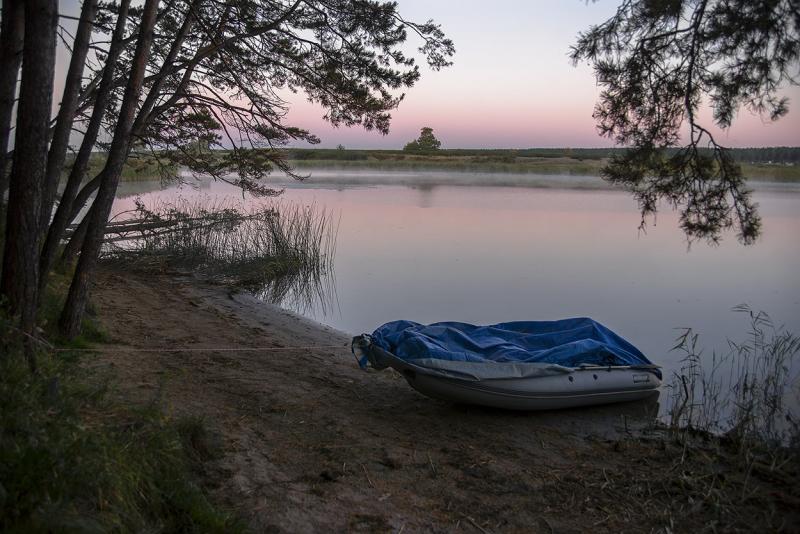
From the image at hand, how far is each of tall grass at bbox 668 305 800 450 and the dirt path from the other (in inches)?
19.4

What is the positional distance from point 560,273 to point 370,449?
29.4ft

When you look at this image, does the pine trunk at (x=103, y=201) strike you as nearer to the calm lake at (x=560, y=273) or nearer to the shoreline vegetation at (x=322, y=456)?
the shoreline vegetation at (x=322, y=456)

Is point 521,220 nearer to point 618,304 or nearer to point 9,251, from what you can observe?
point 618,304

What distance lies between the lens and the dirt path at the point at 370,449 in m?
3.26

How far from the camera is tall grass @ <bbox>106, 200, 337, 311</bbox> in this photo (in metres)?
10.3

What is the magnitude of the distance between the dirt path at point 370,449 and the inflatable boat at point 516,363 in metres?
0.19

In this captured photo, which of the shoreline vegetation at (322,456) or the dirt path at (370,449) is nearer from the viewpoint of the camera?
the shoreline vegetation at (322,456)

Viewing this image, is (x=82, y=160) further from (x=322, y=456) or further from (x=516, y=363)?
(x=516, y=363)

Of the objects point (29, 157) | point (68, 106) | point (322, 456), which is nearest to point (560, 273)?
point (68, 106)

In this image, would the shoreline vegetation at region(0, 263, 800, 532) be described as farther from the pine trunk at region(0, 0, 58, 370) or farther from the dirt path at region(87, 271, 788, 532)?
the pine trunk at region(0, 0, 58, 370)

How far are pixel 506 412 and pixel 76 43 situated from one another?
4.35 meters

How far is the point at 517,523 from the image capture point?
129 inches

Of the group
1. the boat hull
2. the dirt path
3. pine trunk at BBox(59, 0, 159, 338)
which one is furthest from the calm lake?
pine trunk at BBox(59, 0, 159, 338)

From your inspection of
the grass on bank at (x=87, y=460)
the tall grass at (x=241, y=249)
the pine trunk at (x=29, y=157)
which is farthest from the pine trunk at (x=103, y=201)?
the tall grass at (x=241, y=249)
